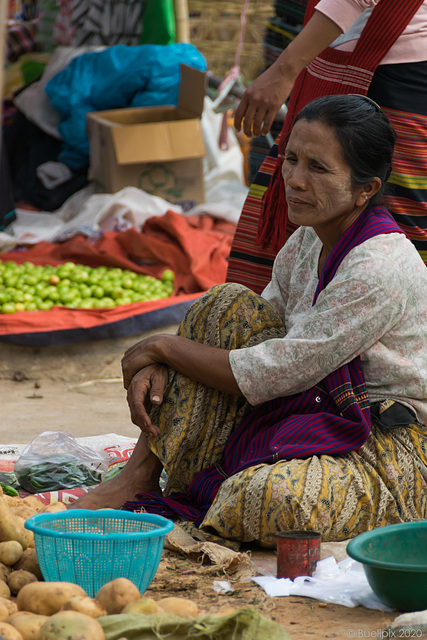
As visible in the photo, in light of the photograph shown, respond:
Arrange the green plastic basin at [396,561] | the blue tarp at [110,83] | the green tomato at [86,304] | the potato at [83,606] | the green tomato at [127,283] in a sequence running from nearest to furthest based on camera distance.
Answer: the potato at [83,606]
the green plastic basin at [396,561]
the green tomato at [86,304]
the green tomato at [127,283]
the blue tarp at [110,83]

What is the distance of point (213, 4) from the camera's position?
10.3m

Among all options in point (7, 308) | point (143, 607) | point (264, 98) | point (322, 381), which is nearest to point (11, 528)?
point (143, 607)

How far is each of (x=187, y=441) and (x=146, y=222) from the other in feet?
11.7

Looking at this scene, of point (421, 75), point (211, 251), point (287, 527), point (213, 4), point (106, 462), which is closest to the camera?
point (287, 527)

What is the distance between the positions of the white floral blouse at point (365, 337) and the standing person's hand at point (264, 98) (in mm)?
715

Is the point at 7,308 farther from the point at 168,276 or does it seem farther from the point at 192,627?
the point at 192,627

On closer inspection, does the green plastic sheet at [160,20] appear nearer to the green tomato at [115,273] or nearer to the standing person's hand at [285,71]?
the green tomato at [115,273]

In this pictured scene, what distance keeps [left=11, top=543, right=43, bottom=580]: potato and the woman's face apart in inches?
50.2

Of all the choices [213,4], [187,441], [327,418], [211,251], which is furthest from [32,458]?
[213,4]

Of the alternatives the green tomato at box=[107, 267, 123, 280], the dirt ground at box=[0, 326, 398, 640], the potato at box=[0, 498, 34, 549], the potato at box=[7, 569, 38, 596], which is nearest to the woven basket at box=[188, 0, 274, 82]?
the green tomato at box=[107, 267, 123, 280]

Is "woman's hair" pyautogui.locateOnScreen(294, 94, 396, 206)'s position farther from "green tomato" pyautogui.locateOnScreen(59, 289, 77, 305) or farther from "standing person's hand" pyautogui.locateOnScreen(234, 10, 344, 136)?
"green tomato" pyautogui.locateOnScreen(59, 289, 77, 305)

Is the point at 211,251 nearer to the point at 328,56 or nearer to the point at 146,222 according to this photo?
the point at 146,222

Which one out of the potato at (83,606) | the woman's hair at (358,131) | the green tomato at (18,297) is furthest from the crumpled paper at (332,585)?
the green tomato at (18,297)

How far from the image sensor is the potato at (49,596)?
2.00 metres
